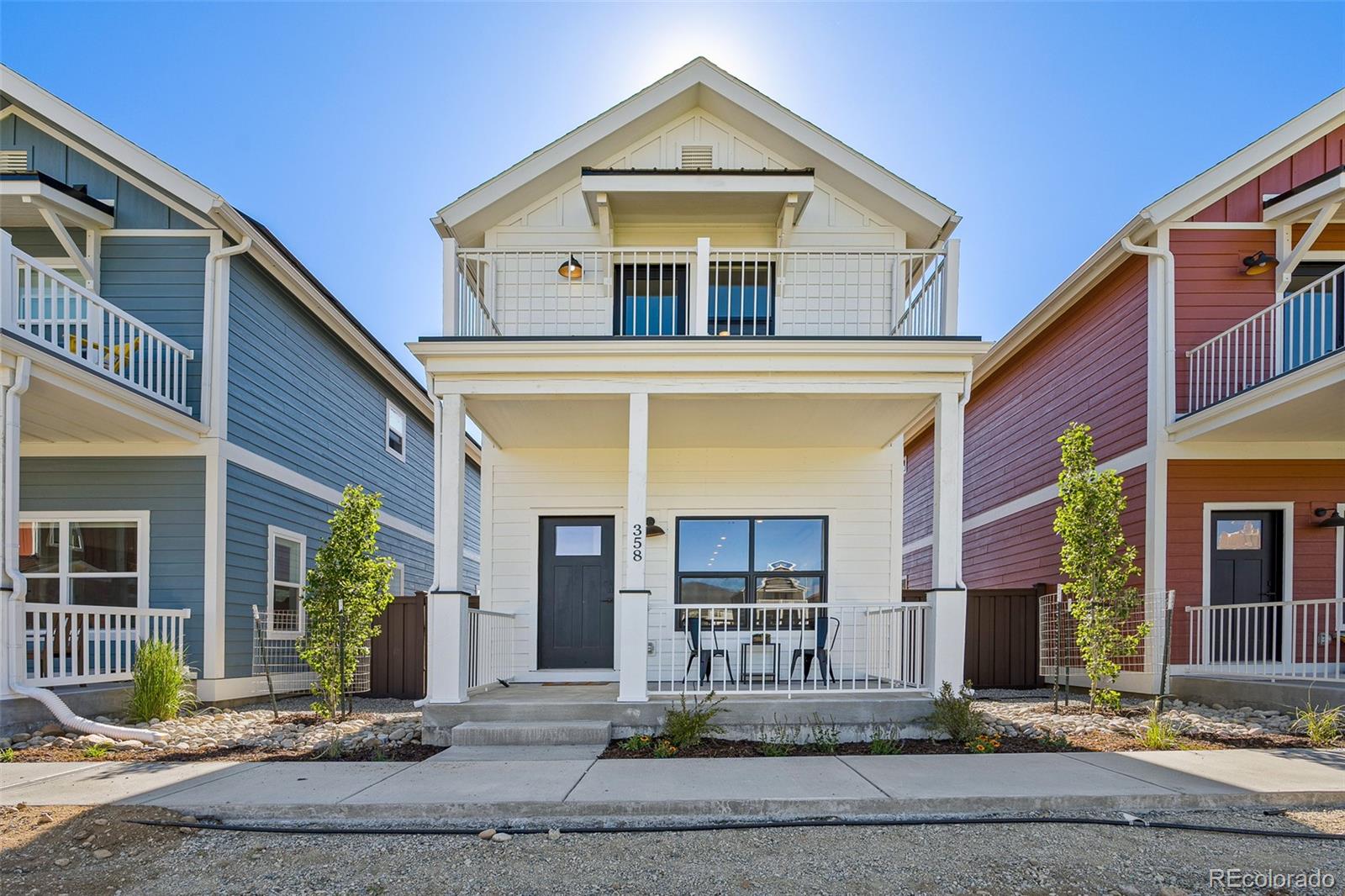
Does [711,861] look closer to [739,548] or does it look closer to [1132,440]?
[739,548]

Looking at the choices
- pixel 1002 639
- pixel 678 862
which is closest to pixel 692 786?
pixel 678 862

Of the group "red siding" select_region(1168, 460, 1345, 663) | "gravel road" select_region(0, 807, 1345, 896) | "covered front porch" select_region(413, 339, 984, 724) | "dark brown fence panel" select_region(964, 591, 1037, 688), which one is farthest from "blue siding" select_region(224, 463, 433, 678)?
"red siding" select_region(1168, 460, 1345, 663)

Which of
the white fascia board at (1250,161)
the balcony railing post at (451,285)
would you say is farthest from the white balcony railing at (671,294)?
the white fascia board at (1250,161)

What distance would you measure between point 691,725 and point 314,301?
26.8ft

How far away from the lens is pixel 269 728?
22.3 ft

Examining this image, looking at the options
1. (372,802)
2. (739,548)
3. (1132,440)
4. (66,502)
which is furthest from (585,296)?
(1132,440)

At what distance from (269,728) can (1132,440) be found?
10.1m

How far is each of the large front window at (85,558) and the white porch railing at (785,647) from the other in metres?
5.80

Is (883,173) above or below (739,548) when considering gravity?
above

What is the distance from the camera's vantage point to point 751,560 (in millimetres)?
8719

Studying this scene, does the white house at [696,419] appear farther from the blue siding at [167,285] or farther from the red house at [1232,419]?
the blue siding at [167,285]

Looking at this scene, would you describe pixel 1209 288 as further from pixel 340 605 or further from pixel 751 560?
pixel 340 605

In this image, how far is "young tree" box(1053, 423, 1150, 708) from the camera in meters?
7.54

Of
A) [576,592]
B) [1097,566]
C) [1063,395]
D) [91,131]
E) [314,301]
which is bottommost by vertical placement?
[576,592]
